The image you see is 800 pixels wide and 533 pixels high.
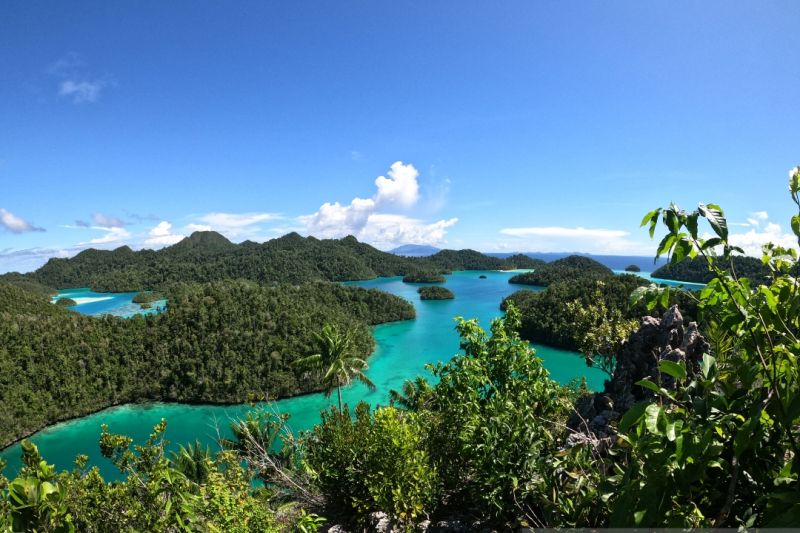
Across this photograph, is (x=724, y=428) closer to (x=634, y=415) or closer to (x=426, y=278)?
(x=634, y=415)

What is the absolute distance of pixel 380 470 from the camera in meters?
7.97

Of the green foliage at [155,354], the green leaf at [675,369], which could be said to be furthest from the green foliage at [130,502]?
the green foliage at [155,354]

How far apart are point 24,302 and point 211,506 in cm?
9989

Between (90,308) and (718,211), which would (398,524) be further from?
(90,308)

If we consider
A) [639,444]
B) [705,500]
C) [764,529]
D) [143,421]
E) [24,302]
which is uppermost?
[639,444]

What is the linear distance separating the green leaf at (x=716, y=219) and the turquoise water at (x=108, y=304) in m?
125

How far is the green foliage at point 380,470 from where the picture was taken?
25.3ft

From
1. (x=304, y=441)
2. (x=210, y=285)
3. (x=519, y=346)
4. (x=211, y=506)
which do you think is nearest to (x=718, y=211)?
(x=211, y=506)

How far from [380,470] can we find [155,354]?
232 feet

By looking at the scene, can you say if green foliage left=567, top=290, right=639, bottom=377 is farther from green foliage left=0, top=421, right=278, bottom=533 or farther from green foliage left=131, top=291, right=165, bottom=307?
green foliage left=131, top=291, right=165, bottom=307

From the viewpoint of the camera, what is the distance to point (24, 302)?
77312mm

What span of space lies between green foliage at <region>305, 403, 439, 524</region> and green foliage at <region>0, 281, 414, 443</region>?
4587 cm

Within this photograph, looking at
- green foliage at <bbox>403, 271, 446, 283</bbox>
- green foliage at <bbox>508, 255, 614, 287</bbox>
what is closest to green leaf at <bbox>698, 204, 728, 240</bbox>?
green foliage at <bbox>508, 255, 614, 287</bbox>

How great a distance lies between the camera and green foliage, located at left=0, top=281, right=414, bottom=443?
5441 centimetres
